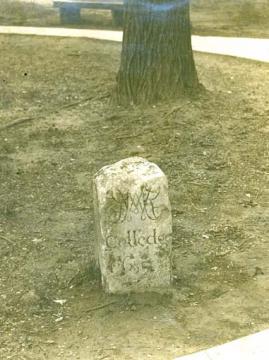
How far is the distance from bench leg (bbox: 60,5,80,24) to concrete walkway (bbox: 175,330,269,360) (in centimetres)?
1083

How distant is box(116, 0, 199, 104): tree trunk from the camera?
7.98 metres

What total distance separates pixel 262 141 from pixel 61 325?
3.50 metres

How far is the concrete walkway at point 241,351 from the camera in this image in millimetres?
3988

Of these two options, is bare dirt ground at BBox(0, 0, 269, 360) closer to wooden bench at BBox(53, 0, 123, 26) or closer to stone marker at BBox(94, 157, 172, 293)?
stone marker at BBox(94, 157, 172, 293)

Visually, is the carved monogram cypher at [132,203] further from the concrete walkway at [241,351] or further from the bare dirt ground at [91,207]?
the concrete walkway at [241,351]

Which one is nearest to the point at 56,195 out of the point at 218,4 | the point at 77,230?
the point at 77,230

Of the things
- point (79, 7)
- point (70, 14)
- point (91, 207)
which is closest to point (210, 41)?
point (79, 7)

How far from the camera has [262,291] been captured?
4.68 meters

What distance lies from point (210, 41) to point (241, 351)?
8278 millimetres

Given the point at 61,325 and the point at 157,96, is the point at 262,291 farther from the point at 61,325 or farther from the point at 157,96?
the point at 157,96

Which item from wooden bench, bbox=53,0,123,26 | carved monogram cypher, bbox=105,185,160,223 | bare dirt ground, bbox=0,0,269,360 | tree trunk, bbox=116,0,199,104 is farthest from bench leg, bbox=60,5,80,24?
carved monogram cypher, bbox=105,185,160,223

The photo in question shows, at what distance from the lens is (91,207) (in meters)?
5.96

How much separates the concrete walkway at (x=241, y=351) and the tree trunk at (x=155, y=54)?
4.34m

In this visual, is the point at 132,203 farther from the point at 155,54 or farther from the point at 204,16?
the point at 204,16
